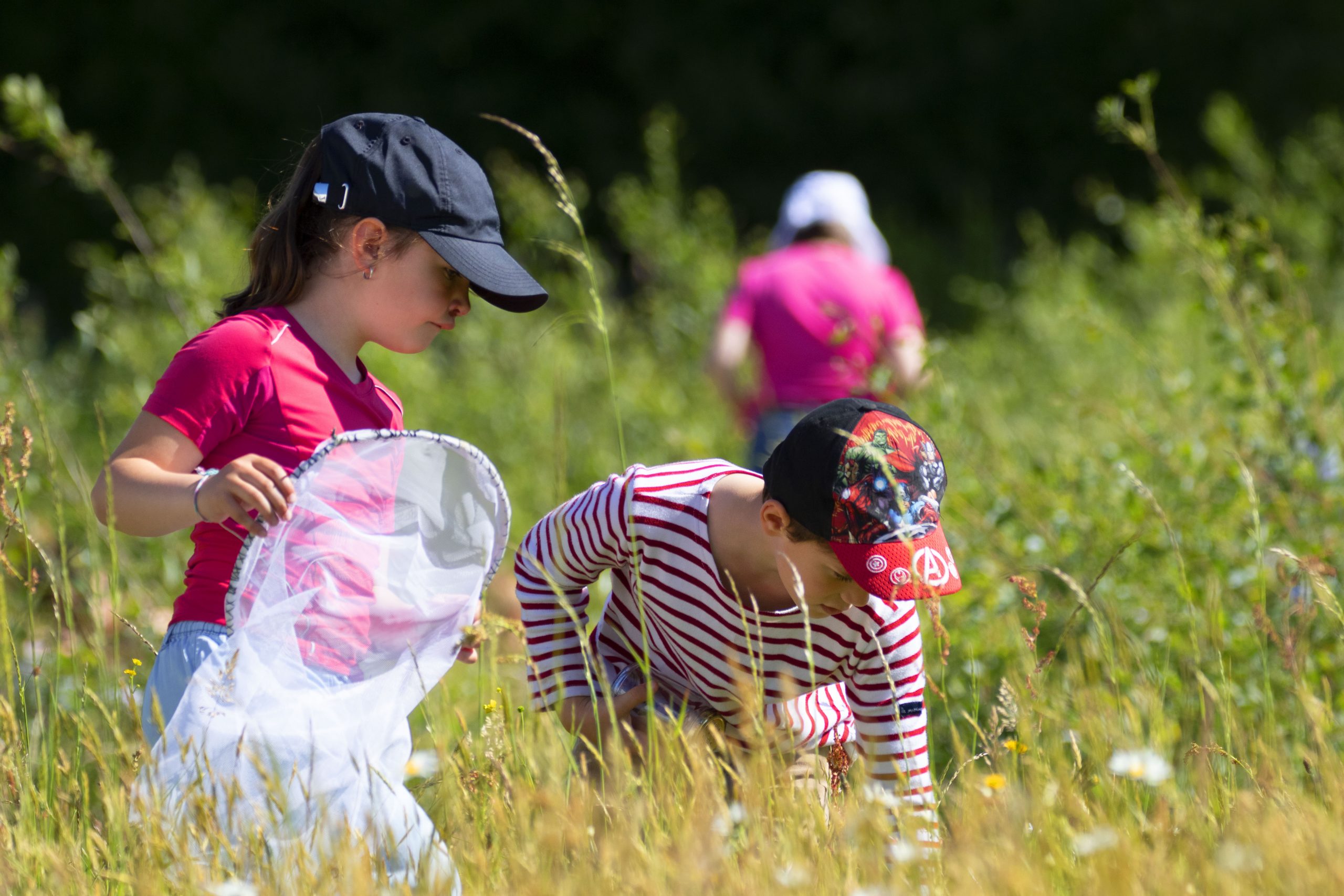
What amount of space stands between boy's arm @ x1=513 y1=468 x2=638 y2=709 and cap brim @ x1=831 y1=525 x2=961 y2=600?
0.38 meters

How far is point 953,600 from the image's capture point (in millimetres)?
2637

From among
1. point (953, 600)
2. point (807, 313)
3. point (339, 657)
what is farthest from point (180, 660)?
point (807, 313)

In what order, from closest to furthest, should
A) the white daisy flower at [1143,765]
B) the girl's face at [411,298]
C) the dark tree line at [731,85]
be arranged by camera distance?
the white daisy flower at [1143,765]
the girl's face at [411,298]
the dark tree line at [731,85]

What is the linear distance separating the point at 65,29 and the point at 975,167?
10210 millimetres

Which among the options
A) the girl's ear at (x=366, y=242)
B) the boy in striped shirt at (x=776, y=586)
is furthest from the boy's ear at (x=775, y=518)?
the girl's ear at (x=366, y=242)

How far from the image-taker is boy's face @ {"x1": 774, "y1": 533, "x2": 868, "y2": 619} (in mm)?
1545

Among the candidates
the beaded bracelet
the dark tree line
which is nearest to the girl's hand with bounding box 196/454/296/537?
the beaded bracelet

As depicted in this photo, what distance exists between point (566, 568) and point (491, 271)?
1.51 feet

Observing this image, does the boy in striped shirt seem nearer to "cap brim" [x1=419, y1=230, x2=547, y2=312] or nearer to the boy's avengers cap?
the boy's avengers cap

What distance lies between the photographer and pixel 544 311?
24.5 ft

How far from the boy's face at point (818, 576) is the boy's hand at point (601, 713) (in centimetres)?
29

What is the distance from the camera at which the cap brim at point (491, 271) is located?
5.44 feet

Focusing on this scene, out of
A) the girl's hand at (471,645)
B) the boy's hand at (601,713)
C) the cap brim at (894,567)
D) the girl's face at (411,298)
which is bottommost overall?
the boy's hand at (601,713)

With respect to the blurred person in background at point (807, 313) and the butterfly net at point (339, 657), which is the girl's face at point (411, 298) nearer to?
the butterfly net at point (339, 657)
